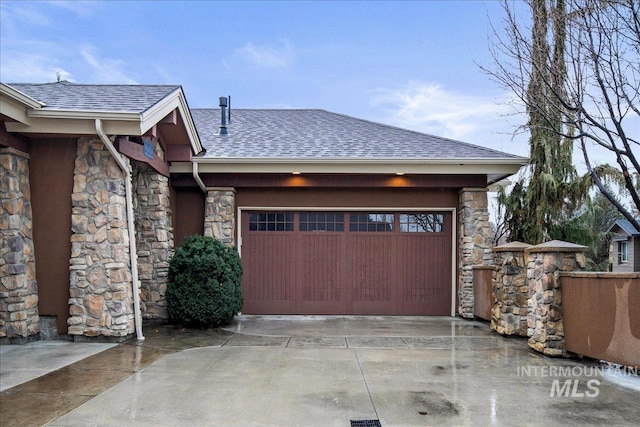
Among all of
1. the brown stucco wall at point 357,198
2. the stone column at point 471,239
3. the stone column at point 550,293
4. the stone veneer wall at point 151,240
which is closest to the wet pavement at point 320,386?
the stone column at point 550,293

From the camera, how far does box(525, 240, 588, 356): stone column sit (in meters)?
5.73

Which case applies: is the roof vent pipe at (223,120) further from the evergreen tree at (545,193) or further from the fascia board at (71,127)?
the evergreen tree at (545,193)

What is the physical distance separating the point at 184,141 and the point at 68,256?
9.95 feet

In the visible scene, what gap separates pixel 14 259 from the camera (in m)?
5.96

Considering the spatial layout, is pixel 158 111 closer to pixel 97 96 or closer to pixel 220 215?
pixel 97 96

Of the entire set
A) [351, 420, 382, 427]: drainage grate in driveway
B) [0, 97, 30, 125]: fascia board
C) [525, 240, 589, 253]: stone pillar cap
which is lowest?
[351, 420, 382, 427]: drainage grate in driveway

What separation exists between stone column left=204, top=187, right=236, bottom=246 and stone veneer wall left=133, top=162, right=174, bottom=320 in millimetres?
979

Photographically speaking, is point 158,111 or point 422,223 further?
point 422,223

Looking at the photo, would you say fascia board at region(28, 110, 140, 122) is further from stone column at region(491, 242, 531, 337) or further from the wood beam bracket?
stone column at region(491, 242, 531, 337)

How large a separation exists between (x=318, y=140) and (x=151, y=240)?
4.21 meters

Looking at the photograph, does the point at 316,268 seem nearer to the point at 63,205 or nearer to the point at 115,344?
the point at 115,344

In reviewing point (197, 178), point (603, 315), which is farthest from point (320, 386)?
point (197, 178)

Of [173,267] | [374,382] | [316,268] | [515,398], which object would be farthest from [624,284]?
[173,267]

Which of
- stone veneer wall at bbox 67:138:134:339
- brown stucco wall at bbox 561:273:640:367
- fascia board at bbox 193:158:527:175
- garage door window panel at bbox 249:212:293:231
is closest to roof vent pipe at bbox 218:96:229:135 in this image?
fascia board at bbox 193:158:527:175
